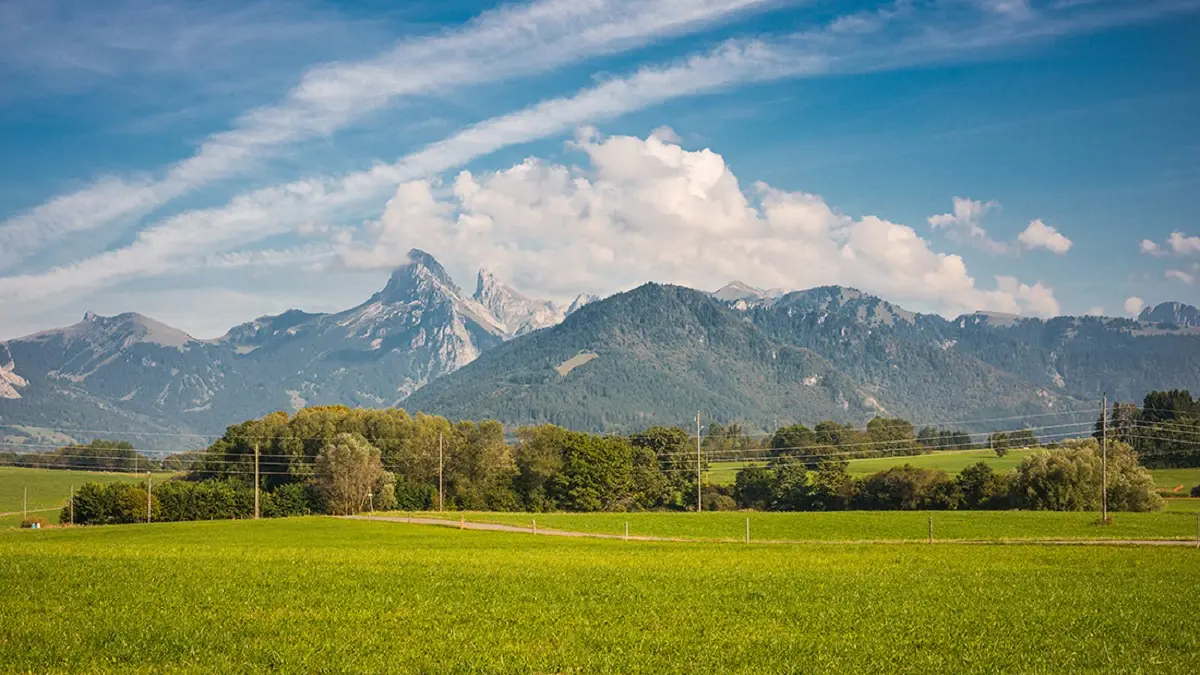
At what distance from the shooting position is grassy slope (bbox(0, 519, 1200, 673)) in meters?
18.7

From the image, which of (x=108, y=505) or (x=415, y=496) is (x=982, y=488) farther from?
(x=108, y=505)

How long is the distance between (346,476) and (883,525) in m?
78.5

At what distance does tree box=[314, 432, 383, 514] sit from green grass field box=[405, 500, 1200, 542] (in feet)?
109

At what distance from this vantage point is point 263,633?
20.8 metres

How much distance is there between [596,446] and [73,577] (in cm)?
12152

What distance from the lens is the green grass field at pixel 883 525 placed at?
239 ft

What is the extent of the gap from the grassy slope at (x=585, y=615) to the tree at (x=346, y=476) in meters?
90.5

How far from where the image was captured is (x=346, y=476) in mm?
132000

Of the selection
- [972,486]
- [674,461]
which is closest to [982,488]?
[972,486]

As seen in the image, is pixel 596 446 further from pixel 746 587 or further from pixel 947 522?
pixel 746 587

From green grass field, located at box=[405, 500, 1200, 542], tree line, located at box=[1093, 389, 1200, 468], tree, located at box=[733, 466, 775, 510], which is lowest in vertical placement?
tree, located at box=[733, 466, 775, 510]

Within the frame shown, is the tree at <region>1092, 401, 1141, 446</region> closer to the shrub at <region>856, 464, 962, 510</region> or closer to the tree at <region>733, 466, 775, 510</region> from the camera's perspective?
the shrub at <region>856, 464, 962, 510</region>

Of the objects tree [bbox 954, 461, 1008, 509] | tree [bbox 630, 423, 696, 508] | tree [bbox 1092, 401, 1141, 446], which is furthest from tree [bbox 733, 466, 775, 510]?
tree [bbox 1092, 401, 1141, 446]

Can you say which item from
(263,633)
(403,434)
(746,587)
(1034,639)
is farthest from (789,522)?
(403,434)
